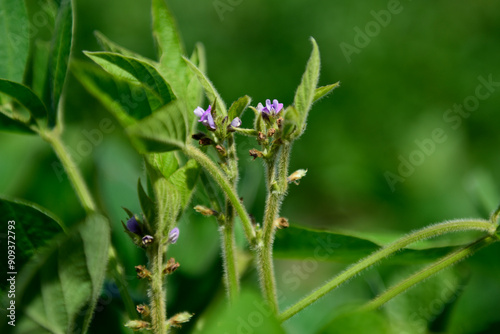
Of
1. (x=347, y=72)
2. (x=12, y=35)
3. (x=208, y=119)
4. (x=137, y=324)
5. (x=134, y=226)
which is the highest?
(x=347, y=72)

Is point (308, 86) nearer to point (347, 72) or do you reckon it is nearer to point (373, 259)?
point (373, 259)

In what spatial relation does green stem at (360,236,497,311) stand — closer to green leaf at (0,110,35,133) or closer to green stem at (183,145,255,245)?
green stem at (183,145,255,245)

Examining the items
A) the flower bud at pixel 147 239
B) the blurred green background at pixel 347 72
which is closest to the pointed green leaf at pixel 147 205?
the flower bud at pixel 147 239

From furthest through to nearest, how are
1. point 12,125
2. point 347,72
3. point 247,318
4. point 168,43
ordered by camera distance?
1. point 347,72
2. point 12,125
3. point 168,43
4. point 247,318

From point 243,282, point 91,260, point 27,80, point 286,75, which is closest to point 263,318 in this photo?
point 91,260

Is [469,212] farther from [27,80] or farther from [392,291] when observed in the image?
[27,80]

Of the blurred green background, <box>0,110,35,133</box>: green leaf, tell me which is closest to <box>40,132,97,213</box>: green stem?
<box>0,110,35,133</box>: green leaf

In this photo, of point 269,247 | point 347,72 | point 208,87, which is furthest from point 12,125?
point 347,72
